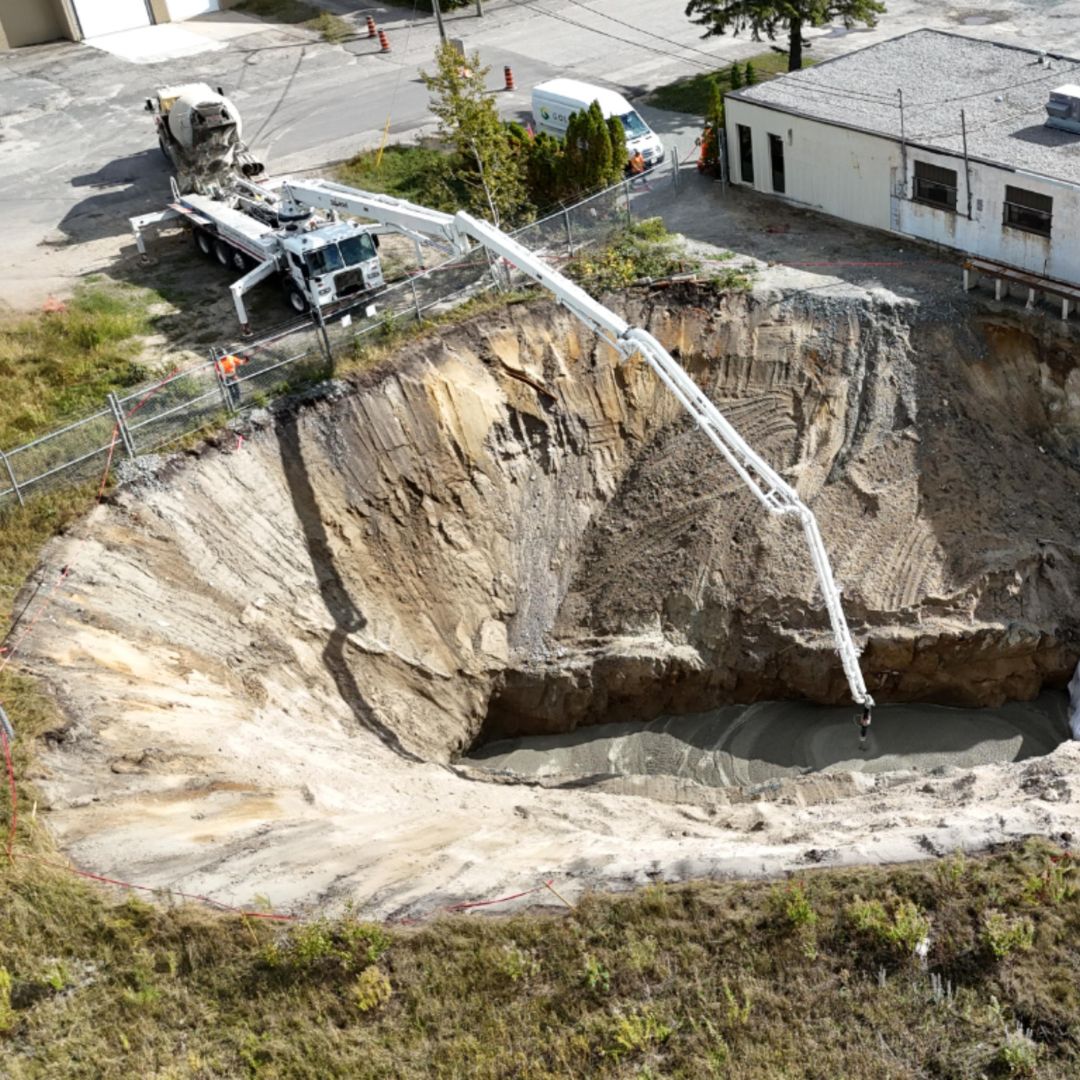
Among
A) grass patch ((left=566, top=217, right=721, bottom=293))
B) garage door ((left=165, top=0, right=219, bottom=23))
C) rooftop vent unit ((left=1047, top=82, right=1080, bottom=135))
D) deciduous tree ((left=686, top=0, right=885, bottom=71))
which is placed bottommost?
grass patch ((left=566, top=217, right=721, bottom=293))

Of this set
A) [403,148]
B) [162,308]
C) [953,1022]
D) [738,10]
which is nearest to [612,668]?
[953,1022]

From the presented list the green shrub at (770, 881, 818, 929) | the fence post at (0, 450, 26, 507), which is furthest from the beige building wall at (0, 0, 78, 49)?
the green shrub at (770, 881, 818, 929)

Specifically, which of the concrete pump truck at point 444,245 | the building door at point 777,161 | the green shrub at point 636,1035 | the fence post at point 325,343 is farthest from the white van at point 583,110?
the green shrub at point 636,1035

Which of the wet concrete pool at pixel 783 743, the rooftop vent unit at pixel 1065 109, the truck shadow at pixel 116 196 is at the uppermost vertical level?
the rooftop vent unit at pixel 1065 109

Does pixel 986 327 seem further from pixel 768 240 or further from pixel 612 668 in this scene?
pixel 612 668

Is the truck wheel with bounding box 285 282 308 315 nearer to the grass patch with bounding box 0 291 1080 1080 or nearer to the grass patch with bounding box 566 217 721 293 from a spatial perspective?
the grass patch with bounding box 566 217 721 293

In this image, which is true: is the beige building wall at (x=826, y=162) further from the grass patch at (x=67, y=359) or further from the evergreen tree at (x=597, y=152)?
the grass patch at (x=67, y=359)
